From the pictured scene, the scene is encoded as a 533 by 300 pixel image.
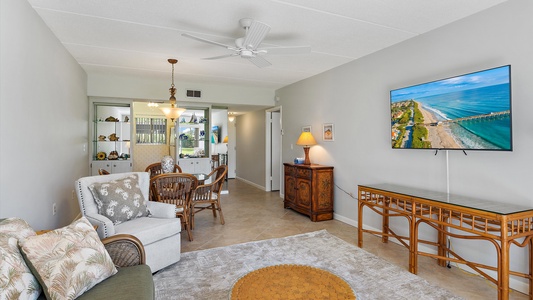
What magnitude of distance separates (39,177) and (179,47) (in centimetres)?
225

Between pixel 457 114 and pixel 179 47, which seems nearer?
pixel 457 114

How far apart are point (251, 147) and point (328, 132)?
3834 mm

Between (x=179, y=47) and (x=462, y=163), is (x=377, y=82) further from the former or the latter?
(x=179, y=47)

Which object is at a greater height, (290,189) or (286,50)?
(286,50)

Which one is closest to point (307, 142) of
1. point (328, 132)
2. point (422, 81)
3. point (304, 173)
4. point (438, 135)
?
point (328, 132)

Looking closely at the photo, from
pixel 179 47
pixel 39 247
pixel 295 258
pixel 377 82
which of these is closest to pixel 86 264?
pixel 39 247

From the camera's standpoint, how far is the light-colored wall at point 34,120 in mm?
2189

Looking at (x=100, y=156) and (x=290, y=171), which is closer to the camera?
(x=290, y=171)

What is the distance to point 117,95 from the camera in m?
5.49

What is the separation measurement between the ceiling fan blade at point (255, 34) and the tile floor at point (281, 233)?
2445 mm

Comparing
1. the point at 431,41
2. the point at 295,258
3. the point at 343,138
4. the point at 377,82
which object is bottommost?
the point at 295,258

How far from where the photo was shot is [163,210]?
3018 millimetres

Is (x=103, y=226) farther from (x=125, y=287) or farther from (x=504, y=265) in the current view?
(x=504, y=265)

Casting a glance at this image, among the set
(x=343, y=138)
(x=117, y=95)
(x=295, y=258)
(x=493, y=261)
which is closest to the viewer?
(x=493, y=261)
